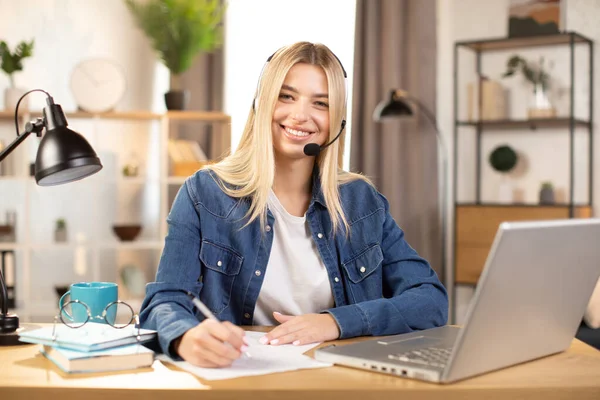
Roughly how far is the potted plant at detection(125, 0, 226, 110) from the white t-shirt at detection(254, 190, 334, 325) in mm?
2754

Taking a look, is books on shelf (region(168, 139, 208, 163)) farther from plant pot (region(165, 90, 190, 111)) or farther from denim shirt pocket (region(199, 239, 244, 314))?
denim shirt pocket (region(199, 239, 244, 314))

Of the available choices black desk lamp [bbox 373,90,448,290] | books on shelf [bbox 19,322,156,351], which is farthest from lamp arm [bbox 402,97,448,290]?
books on shelf [bbox 19,322,156,351]

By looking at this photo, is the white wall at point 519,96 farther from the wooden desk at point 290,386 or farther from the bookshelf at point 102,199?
the wooden desk at point 290,386

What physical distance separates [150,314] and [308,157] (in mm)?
669

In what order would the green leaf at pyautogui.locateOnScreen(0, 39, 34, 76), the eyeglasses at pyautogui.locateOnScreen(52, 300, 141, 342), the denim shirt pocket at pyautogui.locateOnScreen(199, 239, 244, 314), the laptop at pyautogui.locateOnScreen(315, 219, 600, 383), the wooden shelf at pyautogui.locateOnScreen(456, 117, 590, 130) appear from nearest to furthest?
the laptop at pyautogui.locateOnScreen(315, 219, 600, 383) → the eyeglasses at pyautogui.locateOnScreen(52, 300, 141, 342) → the denim shirt pocket at pyautogui.locateOnScreen(199, 239, 244, 314) → the green leaf at pyautogui.locateOnScreen(0, 39, 34, 76) → the wooden shelf at pyautogui.locateOnScreen(456, 117, 590, 130)

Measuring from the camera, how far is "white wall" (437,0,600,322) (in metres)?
4.55

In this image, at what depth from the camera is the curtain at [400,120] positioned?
188 inches

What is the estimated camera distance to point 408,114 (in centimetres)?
434

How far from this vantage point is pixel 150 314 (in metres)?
1.52

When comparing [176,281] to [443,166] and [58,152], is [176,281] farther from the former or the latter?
[443,166]

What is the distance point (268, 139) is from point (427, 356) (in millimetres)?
790

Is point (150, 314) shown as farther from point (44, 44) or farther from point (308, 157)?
point (44, 44)

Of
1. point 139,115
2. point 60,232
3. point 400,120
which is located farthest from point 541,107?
point 60,232

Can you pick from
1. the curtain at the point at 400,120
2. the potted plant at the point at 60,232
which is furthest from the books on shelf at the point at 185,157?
the curtain at the point at 400,120
